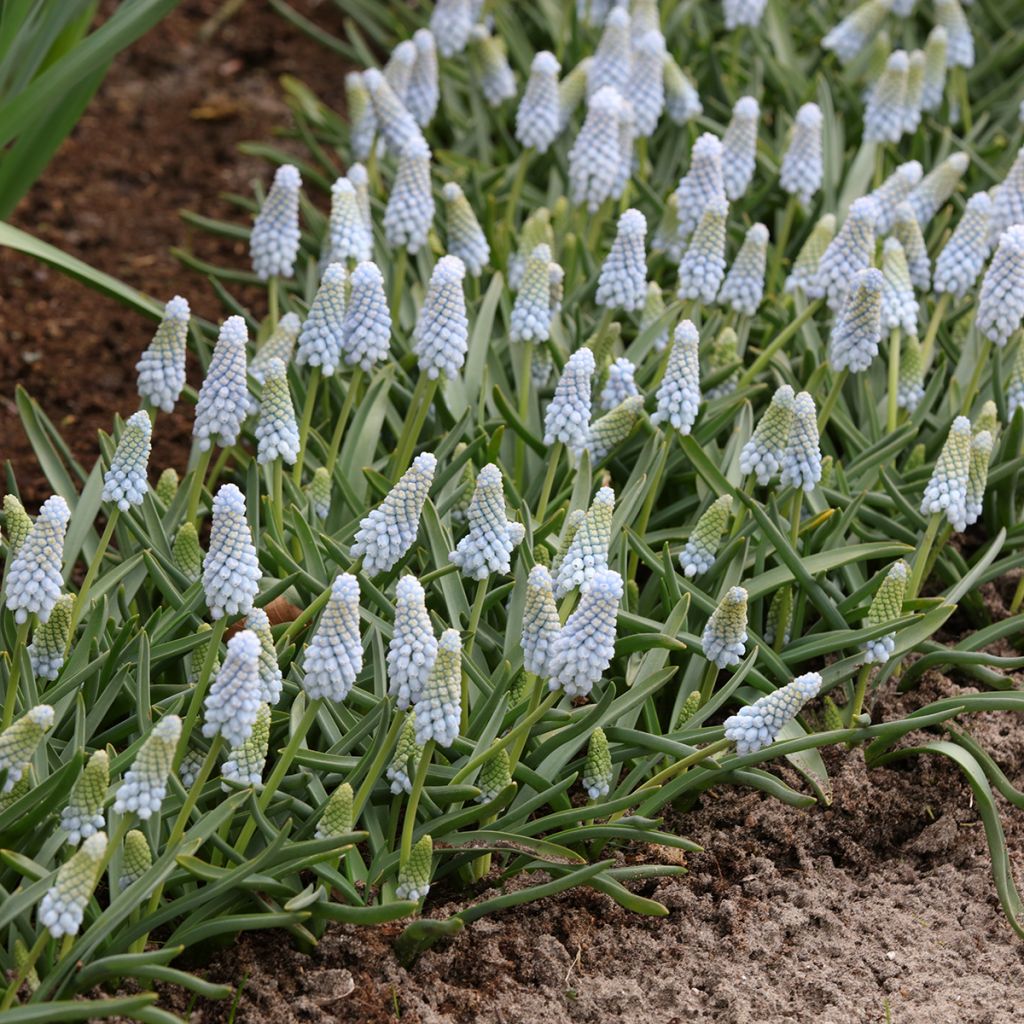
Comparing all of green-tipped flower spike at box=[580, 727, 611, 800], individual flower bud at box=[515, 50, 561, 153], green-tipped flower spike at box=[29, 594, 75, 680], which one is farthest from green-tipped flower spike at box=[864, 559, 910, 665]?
individual flower bud at box=[515, 50, 561, 153]

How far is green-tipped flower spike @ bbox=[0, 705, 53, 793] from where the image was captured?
8.55 ft

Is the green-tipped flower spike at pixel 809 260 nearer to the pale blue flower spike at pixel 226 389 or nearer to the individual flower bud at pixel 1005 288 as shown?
the individual flower bud at pixel 1005 288

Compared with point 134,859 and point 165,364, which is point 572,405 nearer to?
point 165,364

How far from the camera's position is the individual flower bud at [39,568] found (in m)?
2.81

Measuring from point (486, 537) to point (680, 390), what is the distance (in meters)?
0.69

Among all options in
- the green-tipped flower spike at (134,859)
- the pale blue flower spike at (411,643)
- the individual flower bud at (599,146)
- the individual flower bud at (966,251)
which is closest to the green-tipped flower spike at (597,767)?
the pale blue flower spike at (411,643)

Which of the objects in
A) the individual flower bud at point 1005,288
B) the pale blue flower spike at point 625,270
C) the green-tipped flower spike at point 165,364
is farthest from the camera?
the pale blue flower spike at point 625,270

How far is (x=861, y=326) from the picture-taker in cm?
353

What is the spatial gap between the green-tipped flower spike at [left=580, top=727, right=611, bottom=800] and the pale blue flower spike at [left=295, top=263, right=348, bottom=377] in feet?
3.52

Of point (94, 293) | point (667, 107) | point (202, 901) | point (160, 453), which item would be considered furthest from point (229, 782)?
point (667, 107)

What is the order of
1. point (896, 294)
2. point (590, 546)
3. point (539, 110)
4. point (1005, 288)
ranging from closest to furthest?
point (590, 546), point (1005, 288), point (896, 294), point (539, 110)

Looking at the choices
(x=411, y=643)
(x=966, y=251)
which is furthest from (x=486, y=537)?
(x=966, y=251)

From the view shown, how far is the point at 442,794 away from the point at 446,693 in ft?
1.10

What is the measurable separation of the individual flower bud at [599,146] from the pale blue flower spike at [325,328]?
1121mm
